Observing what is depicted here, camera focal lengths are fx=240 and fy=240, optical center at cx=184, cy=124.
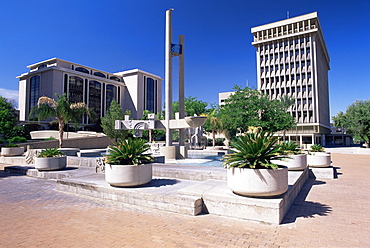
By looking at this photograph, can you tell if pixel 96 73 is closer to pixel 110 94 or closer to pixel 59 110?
pixel 110 94

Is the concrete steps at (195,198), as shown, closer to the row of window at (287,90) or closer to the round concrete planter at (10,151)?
the round concrete planter at (10,151)

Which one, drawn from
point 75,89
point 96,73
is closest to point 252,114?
point 75,89

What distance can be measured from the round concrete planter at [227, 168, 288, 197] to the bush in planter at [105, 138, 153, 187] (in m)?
3.04

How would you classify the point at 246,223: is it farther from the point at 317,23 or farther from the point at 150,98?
the point at 150,98

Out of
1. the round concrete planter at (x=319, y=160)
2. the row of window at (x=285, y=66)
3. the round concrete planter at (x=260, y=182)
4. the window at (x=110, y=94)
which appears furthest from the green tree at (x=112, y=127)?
the row of window at (x=285, y=66)

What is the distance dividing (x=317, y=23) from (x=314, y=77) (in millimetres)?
14302

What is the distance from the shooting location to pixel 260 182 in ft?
17.8

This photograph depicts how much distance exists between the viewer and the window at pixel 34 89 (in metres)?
59.9

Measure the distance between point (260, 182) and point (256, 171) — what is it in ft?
0.84

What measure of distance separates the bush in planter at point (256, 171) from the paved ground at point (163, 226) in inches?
28.3

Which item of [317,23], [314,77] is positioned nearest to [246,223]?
[314,77]

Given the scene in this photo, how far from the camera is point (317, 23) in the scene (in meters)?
60.1

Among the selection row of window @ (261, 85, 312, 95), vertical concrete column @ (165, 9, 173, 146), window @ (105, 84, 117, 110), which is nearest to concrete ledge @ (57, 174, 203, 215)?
vertical concrete column @ (165, 9, 173, 146)

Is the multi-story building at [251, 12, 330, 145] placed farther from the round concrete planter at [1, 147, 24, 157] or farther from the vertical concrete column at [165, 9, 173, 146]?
the round concrete planter at [1, 147, 24, 157]
